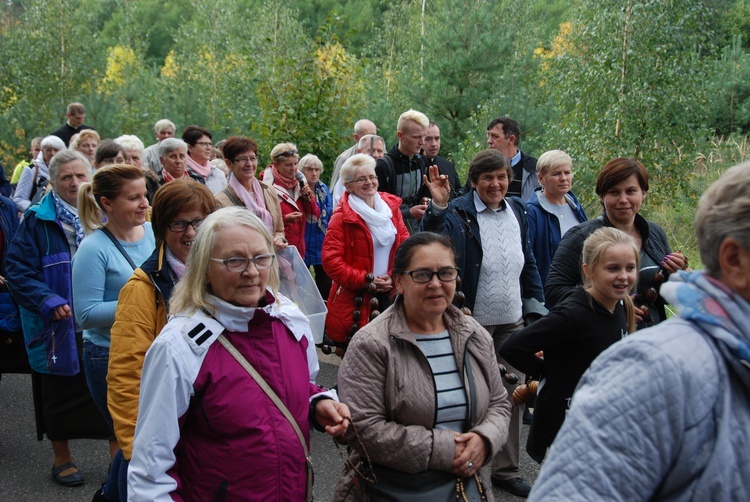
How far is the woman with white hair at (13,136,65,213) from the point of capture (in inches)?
346

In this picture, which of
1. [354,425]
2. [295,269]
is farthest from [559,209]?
[354,425]

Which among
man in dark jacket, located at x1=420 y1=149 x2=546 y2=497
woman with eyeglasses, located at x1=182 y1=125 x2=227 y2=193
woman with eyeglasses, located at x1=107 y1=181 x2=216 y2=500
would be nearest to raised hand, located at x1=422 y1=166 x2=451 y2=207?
man in dark jacket, located at x1=420 y1=149 x2=546 y2=497

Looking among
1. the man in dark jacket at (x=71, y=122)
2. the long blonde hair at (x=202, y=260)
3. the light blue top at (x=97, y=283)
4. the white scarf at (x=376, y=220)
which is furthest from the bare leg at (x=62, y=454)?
the man in dark jacket at (x=71, y=122)

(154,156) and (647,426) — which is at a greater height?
(154,156)

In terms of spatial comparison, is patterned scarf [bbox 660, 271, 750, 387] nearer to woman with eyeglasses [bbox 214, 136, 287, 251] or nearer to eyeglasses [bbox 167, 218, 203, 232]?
eyeglasses [bbox 167, 218, 203, 232]

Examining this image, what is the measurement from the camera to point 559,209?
5.68m

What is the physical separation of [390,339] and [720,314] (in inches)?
68.6

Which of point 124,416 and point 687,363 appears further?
point 124,416

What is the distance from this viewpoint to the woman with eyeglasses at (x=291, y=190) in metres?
7.34

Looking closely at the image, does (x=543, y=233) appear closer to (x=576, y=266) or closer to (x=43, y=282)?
(x=576, y=266)

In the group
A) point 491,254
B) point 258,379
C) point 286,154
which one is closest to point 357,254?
point 491,254

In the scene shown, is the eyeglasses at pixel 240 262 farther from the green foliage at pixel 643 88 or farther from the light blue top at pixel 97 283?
the green foliage at pixel 643 88

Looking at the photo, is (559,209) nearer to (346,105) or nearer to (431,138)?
(431,138)

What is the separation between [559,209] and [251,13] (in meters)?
34.0
